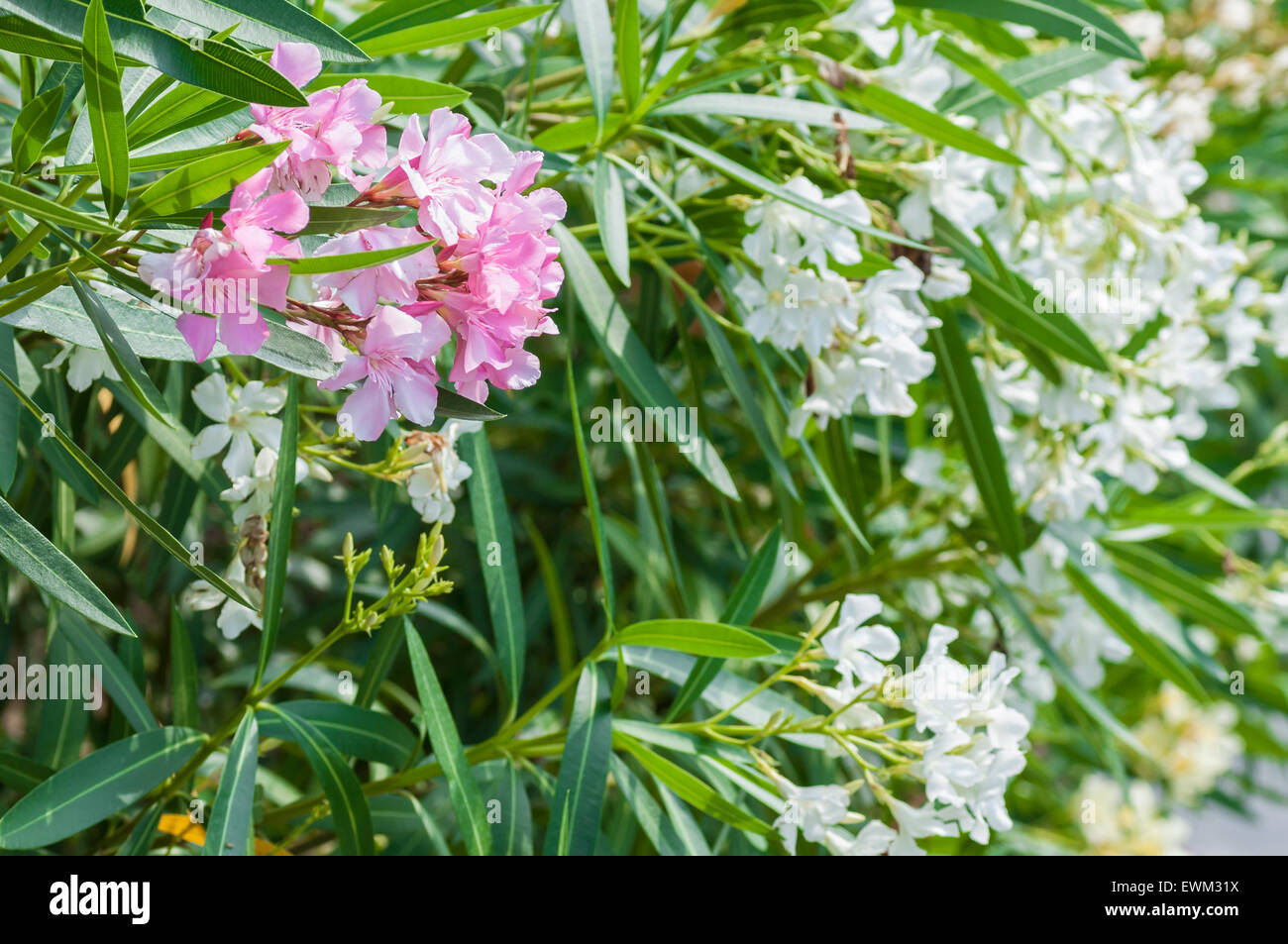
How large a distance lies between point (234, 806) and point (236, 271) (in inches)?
15.9

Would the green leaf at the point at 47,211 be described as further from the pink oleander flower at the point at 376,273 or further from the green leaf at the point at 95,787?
the green leaf at the point at 95,787

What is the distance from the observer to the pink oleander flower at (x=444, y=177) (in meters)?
0.54

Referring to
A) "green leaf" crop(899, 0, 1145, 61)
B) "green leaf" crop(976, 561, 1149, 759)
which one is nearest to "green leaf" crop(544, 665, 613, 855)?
"green leaf" crop(976, 561, 1149, 759)

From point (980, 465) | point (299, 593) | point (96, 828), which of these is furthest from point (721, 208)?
point (299, 593)

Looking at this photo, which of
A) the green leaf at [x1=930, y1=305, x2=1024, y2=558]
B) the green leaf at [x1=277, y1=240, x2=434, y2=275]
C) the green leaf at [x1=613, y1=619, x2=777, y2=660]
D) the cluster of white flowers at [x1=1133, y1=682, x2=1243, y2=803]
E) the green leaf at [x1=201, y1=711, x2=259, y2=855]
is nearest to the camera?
the green leaf at [x1=277, y1=240, x2=434, y2=275]

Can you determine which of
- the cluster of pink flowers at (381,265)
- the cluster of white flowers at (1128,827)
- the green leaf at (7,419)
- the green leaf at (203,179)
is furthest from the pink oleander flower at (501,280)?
the cluster of white flowers at (1128,827)

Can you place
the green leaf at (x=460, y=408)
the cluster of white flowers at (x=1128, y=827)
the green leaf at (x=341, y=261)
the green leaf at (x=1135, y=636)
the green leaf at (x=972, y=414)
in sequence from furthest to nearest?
the cluster of white flowers at (x=1128, y=827)
the green leaf at (x=1135, y=636)
the green leaf at (x=972, y=414)
the green leaf at (x=460, y=408)
the green leaf at (x=341, y=261)

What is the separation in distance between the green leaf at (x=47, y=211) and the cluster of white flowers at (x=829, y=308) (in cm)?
51

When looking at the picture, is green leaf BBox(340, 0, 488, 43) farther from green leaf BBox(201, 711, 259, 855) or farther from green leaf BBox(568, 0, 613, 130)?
green leaf BBox(201, 711, 259, 855)

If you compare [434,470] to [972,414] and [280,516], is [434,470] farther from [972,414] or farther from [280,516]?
[972,414]

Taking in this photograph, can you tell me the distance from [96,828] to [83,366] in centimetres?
54

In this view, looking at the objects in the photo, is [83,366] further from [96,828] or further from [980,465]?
[980,465]

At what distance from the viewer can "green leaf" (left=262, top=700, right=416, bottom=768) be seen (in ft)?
2.88

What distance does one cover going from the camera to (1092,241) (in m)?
1.14
